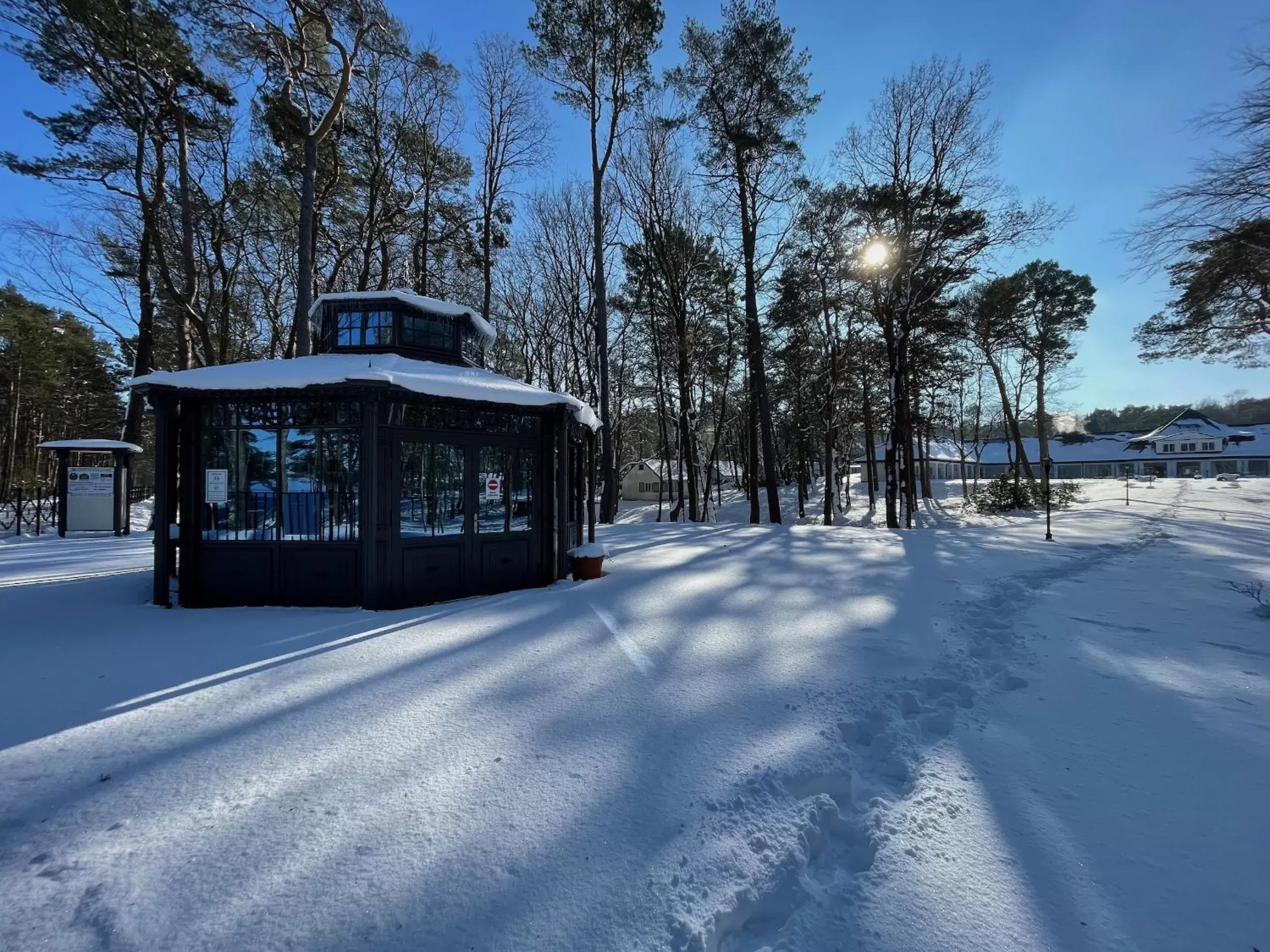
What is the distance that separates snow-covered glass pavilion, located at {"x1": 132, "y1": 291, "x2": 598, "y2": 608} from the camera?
6062mm

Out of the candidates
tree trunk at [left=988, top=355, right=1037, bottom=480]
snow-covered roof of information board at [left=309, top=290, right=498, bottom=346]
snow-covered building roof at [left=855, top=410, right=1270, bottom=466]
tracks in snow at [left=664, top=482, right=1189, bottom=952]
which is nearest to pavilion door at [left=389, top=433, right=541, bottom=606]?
snow-covered roof of information board at [left=309, top=290, right=498, bottom=346]

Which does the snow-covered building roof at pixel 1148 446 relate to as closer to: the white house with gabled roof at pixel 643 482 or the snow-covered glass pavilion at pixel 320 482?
the white house with gabled roof at pixel 643 482

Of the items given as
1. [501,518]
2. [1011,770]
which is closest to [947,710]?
[1011,770]

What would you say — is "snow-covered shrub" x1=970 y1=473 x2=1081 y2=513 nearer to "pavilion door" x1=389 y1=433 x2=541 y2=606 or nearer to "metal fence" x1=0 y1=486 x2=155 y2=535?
"pavilion door" x1=389 y1=433 x2=541 y2=606

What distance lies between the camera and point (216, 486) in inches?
250

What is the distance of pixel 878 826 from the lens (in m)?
2.33

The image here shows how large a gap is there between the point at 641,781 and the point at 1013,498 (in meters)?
22.8

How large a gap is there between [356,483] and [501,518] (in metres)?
1.87

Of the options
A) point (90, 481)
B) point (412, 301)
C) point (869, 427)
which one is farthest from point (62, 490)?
point (869, 427)

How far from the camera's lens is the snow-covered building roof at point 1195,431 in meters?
47.6

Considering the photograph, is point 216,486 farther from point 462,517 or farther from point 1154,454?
point 1154,454

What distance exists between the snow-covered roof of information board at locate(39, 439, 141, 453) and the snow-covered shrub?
28480mm

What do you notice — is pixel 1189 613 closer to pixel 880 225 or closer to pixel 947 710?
pixel 947 710

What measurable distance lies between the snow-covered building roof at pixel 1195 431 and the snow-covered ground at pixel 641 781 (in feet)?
208
